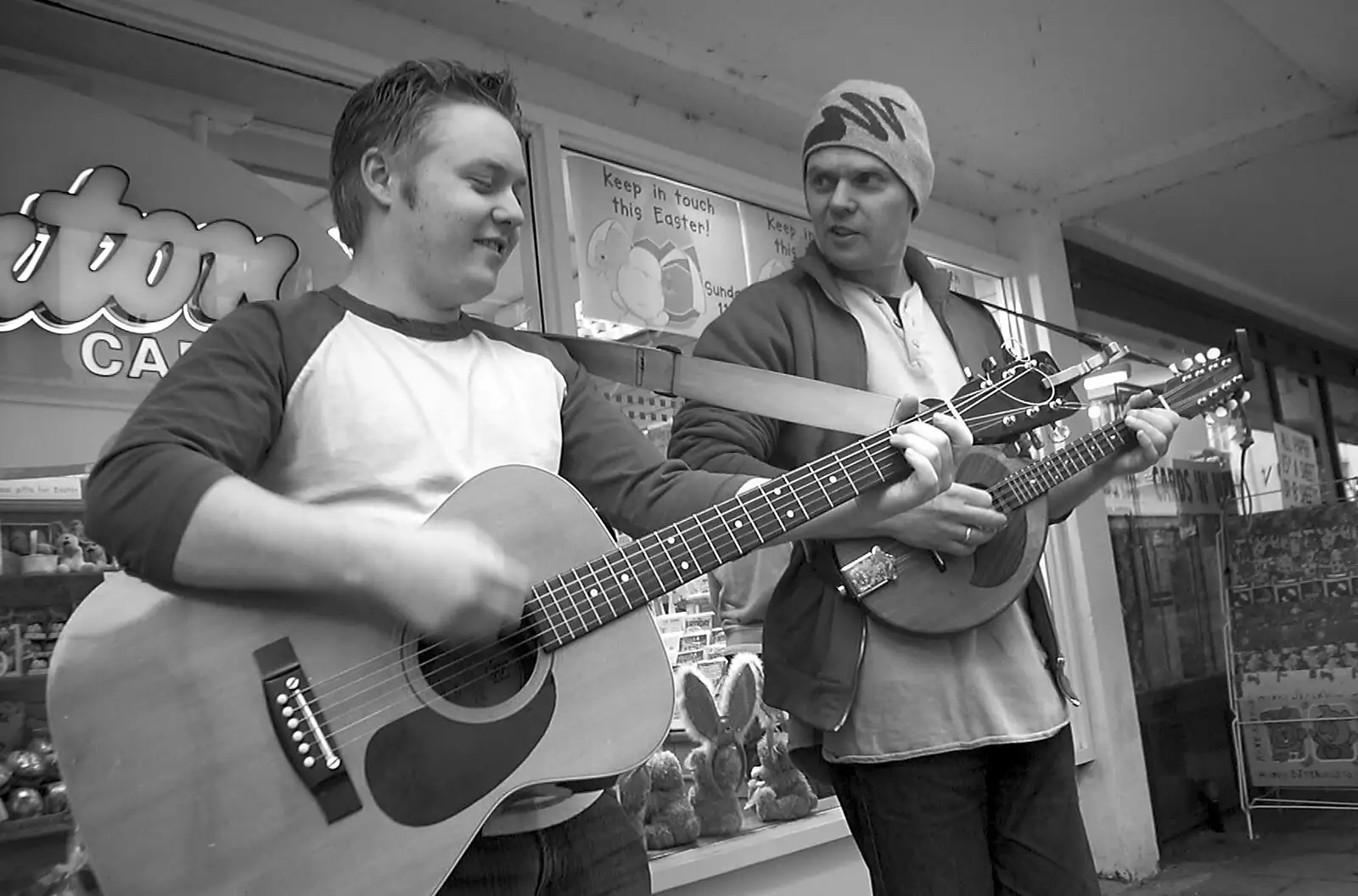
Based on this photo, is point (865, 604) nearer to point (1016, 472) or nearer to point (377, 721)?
point (1016, 472)

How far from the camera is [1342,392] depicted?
7.49 m

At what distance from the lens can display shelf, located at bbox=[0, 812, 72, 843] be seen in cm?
191

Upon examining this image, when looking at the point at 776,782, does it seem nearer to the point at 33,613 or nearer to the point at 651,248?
the point at 651,248

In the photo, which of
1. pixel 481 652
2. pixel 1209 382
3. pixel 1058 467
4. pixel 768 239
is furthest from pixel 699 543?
pixel 768 239

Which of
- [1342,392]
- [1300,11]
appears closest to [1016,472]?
[1300,11]

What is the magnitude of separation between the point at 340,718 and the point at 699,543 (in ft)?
A: 1.58

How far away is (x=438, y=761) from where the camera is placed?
103 cm

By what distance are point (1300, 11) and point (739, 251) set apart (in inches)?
73.6

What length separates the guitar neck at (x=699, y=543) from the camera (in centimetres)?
115

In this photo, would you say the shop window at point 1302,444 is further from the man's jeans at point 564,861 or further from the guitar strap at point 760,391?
the man's jeans at point 564,861

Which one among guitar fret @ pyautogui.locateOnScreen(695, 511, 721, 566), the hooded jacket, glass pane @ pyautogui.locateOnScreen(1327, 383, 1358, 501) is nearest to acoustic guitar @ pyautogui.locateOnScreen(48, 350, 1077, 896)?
guitar fret @ pyautogui.locateOnScreen(695, 511, 721, 566)

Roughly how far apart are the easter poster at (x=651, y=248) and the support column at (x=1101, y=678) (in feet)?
5.23

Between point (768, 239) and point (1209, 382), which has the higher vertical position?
point (768, 239)

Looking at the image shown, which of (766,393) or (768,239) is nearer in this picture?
(766,393)
